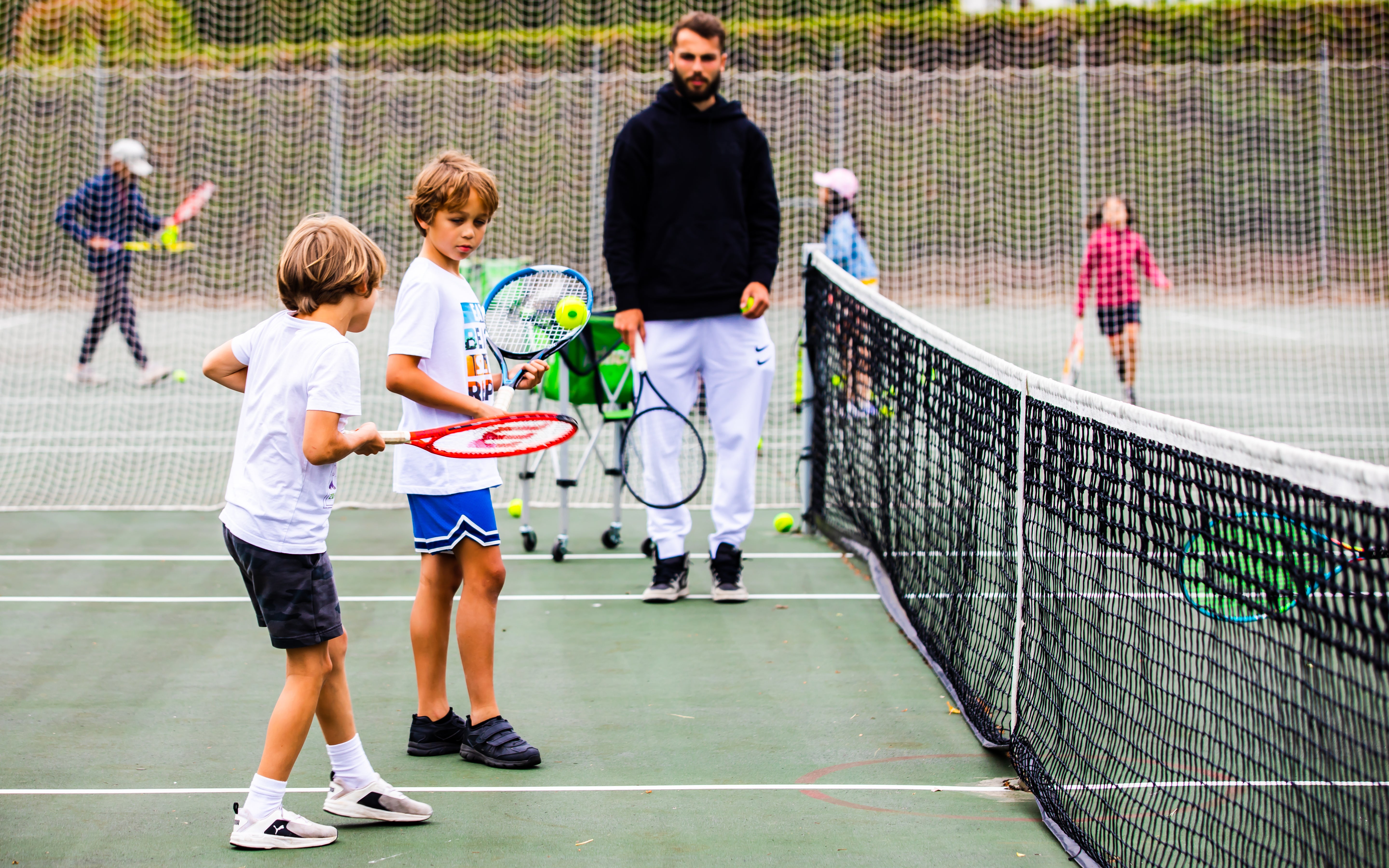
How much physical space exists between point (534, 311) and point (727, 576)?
1.69 m

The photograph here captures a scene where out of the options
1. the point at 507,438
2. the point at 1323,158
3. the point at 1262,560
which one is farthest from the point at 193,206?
the point at 1323,158

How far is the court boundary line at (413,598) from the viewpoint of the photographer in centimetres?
519

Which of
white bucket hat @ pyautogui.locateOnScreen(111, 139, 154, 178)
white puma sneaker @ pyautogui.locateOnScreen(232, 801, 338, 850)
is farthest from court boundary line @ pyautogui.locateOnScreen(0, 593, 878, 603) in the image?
white bucket hat @ pyautogui.locateOnScreen(111, 139, 154, 178)

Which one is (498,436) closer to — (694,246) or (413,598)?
(694,246)

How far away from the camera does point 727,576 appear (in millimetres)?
5227

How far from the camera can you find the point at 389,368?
3379 mm

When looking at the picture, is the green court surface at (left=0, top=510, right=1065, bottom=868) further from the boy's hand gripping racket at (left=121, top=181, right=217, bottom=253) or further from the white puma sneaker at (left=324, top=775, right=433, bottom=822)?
the boy's hand gripping racket at (left=121, top=181, right=217, bottom=253)

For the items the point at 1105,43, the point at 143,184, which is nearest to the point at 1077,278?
the point at 1105,43

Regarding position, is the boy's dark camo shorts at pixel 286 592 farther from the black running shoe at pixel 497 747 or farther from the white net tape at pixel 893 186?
the white net tape at pixel 893 186

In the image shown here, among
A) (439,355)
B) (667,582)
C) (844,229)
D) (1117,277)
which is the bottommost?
(667,582)

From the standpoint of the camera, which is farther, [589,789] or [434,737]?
[434,737]

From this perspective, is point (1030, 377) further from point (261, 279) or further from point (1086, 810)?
point (261, 279)

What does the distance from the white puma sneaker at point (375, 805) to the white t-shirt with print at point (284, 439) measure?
1.91 feet

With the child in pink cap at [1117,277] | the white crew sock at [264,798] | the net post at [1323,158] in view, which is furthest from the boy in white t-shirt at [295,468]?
the net post at [1323,158]
